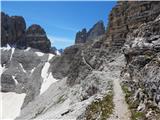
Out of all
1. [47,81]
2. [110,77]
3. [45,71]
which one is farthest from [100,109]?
[45,71]

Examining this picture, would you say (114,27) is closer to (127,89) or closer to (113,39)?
(113,39)

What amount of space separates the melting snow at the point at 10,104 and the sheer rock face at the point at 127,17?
57262mm

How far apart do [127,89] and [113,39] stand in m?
58.4

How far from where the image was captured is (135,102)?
34.7 metres

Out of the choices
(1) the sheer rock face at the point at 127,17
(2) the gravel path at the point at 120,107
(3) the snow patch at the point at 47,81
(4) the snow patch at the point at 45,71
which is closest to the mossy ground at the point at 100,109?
(2) the gravel path at the point at 120,107

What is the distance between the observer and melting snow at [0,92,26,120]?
14027 cm

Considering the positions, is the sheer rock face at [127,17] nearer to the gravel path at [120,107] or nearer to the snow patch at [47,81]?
the gravel path at [120,107]

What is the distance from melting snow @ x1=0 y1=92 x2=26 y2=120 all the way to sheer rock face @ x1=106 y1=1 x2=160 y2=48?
188 ft

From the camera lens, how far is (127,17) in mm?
98438

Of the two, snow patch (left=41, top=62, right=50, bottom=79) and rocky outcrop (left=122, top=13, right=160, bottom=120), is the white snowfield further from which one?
rocky outcrop (left=122, top=13, right=160, bottom=120)

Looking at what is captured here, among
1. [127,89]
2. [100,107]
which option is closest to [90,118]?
[100,107]

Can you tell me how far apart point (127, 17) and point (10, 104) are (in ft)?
281

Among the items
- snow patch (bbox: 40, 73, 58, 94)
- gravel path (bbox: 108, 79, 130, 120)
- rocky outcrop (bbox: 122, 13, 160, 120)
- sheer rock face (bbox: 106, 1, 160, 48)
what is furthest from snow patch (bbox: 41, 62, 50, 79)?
gravel path (bbox: 108, 79, 130, 120)

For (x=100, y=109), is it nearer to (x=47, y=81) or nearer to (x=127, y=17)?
(x=127, y=17)
